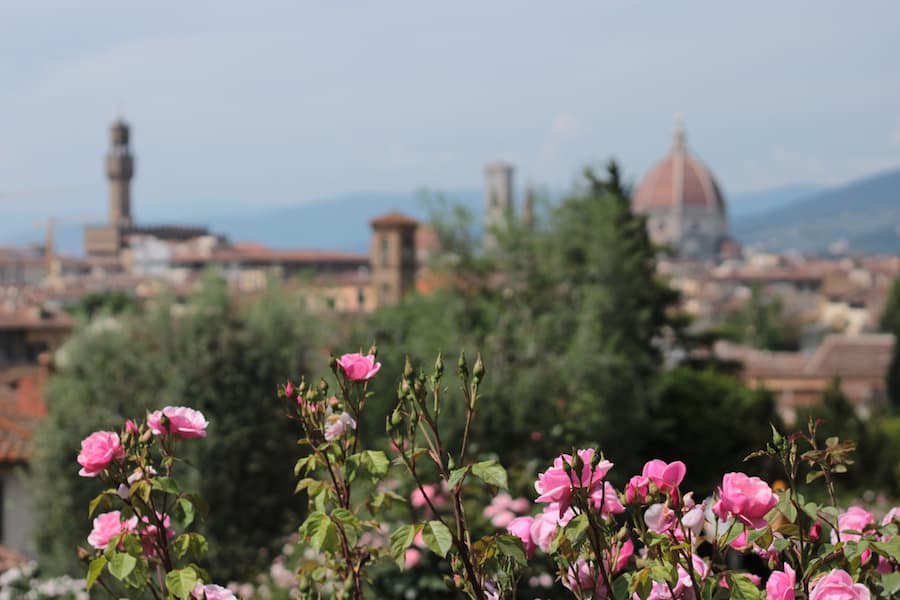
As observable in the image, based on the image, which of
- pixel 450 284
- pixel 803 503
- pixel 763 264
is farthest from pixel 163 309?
pixel 763 264

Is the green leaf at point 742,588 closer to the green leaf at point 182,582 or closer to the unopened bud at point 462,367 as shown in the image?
the unopened bud at point 462,367

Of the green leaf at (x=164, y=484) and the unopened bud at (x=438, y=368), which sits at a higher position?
the unopened bud at (x=438, y=368)

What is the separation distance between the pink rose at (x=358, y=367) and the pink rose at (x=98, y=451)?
0.49m

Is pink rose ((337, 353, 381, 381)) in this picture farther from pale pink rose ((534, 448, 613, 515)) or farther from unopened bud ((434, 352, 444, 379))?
pale pink rose ((534, 448, 613, 515))

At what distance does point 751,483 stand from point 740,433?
19.1 m

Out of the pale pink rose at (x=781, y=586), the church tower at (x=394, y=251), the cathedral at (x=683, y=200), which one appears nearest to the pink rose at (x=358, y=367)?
the pale pink rose at (x=781, y=586)

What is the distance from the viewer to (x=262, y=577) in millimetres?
10148

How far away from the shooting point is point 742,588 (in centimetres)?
230

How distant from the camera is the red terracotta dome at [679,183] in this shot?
171875 mm

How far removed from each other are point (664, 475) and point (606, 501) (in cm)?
20

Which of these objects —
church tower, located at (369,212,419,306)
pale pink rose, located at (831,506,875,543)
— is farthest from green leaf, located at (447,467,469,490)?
church tower, located at (369,212,419,306)

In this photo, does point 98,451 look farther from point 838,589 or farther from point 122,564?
point 838,589

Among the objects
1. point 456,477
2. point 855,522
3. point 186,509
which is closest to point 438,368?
point 456,477

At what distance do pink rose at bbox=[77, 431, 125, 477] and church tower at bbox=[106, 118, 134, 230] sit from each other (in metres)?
133
